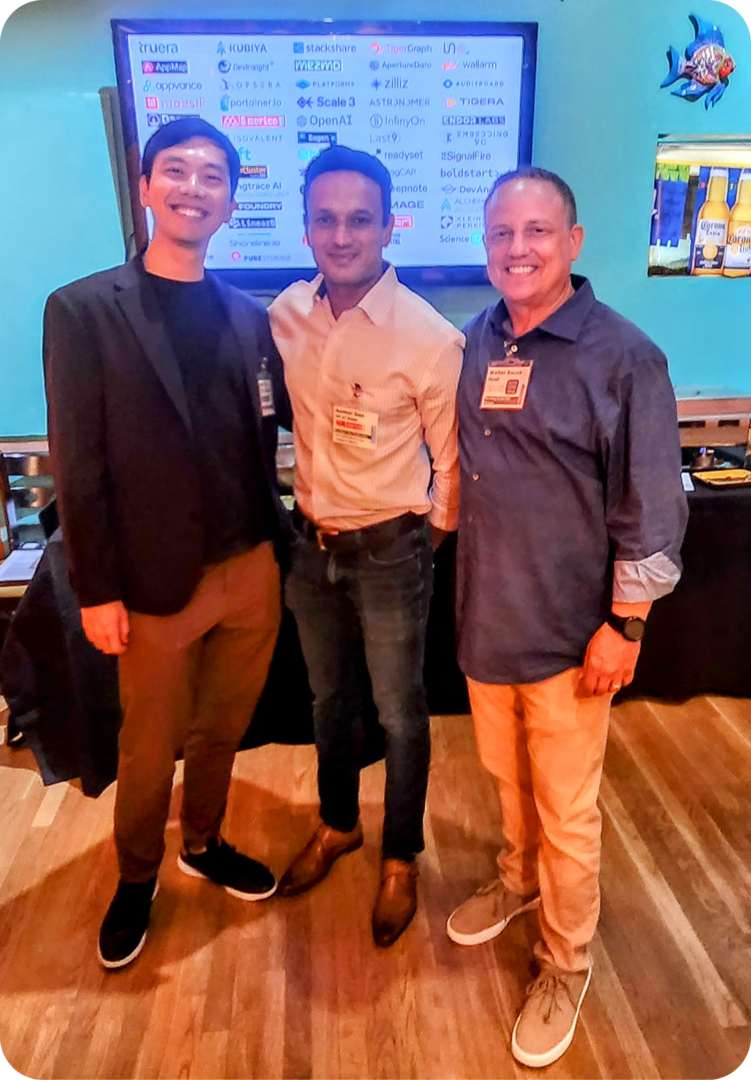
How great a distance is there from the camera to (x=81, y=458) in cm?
128

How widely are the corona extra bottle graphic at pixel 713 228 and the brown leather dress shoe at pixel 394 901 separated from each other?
7.12ft

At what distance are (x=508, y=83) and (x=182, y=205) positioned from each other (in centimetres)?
148

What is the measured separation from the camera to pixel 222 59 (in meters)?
2.19

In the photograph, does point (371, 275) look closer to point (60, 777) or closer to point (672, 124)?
point (60, 777)

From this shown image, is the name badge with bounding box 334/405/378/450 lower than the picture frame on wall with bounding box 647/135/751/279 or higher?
lower

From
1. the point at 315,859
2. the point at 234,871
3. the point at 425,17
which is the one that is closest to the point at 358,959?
the point at 315,859

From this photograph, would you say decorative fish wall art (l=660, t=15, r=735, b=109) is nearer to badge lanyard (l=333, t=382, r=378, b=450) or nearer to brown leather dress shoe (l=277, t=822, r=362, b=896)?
badge lanyard (l=333, t=382, r=378, b=450)

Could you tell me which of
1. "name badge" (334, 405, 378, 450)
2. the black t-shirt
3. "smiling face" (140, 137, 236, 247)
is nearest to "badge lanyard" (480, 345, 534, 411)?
"name badge" (334, 405, 378, 450)

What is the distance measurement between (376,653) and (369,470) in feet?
1.21

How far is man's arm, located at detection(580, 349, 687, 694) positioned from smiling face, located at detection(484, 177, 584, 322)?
0.68 ft

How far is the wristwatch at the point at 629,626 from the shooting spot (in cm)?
125

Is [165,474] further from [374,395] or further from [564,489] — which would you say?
[564,489]

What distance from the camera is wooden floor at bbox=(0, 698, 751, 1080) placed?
4.61ft

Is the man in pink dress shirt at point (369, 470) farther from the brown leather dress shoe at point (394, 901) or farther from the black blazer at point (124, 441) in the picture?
the black blazer at point (124, 441)
